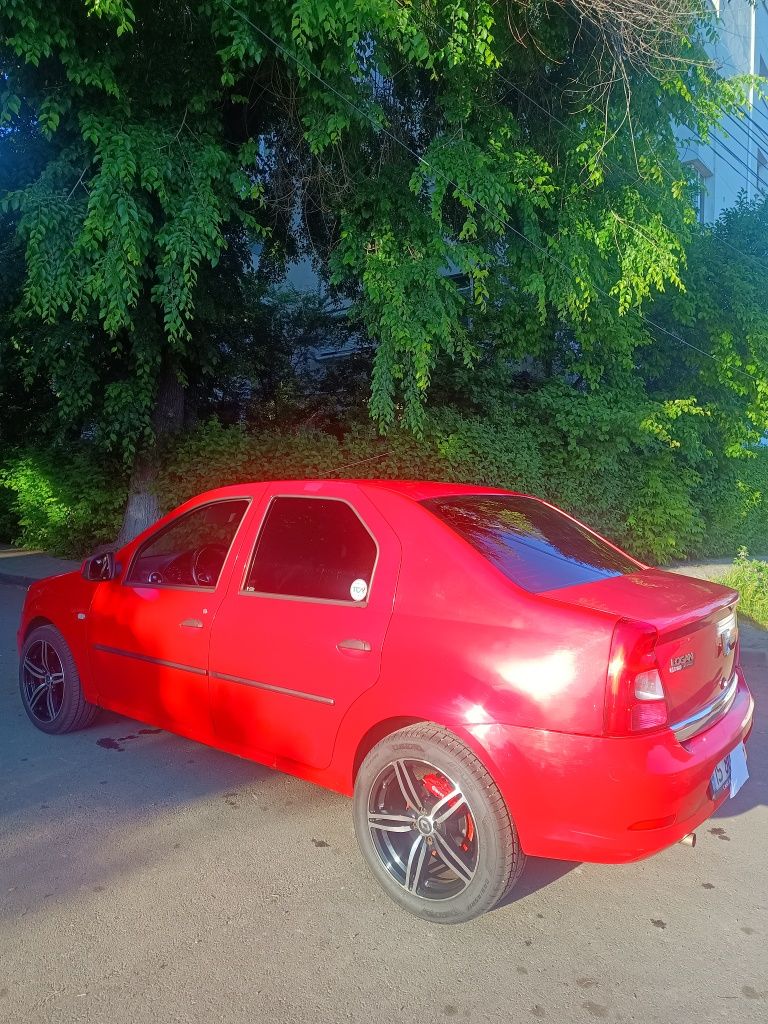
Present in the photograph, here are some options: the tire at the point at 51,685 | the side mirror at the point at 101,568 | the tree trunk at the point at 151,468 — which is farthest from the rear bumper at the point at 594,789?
the tree trunk at the point at 151,468

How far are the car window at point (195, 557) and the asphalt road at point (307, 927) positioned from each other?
1.11 metres

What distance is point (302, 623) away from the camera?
357cm

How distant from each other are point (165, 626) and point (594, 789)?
2.40m

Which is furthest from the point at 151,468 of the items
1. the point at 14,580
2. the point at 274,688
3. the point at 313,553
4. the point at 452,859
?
the point at 452,859

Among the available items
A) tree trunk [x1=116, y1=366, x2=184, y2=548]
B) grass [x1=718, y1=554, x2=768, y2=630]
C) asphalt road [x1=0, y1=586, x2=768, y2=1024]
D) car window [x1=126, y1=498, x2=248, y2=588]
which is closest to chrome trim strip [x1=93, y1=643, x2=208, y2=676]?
car window [x1=126, y1=498, x2=248, y2=588]

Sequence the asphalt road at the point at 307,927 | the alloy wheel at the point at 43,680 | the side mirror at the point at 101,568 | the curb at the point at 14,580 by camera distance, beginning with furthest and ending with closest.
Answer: the curb at the point at 14,580 < the alloy wheel at the point at 43,680 < the side mirror at the point at 101,568 < the asphalt road at the point at 307,927

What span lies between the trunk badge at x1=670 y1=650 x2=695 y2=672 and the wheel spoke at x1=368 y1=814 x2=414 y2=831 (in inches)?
45.2

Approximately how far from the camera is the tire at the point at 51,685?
193 inches

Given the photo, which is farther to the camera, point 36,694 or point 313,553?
point 36,694

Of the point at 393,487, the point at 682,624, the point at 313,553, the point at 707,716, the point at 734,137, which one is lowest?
the point at 707,716

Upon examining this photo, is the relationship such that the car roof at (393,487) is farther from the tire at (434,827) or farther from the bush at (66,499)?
the bush at (66,499)

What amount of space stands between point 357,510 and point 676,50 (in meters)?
7.76

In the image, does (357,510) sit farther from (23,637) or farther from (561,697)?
(23,637)

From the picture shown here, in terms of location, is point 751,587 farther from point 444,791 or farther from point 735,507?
point 444,791
